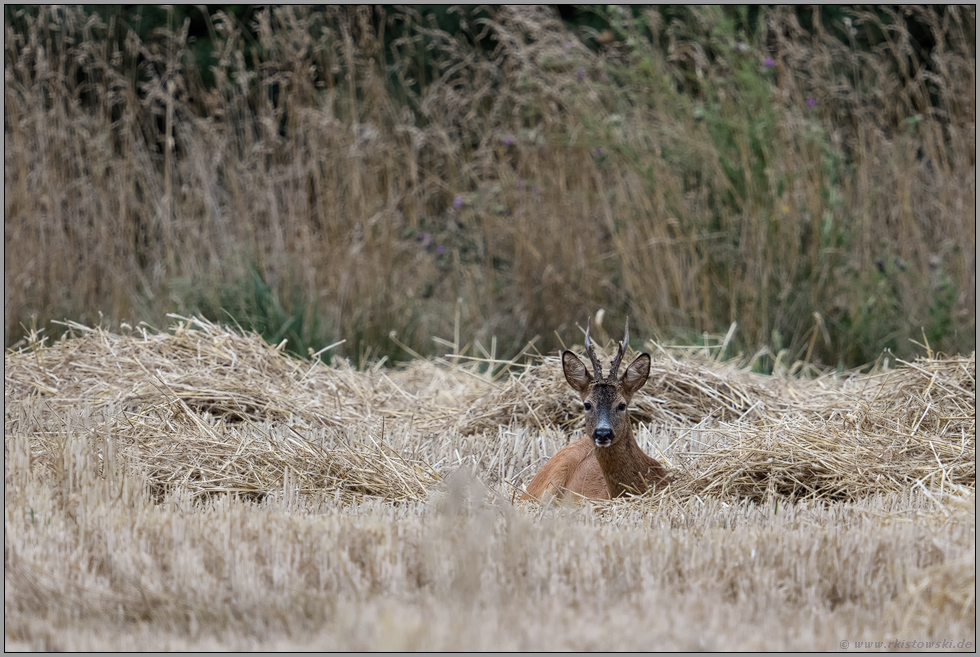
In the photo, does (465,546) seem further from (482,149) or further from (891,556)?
(482,149)

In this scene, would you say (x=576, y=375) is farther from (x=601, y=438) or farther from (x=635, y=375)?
(x=601, y=438)

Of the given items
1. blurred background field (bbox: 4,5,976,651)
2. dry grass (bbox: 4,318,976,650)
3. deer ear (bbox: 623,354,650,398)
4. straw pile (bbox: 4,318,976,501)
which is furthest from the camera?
deer ear (bbox: 623,354,650,398)

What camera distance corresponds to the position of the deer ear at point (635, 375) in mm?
4207

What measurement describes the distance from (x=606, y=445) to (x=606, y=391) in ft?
0.82

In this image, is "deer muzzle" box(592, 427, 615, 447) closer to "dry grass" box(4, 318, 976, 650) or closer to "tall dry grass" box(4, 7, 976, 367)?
"dry grass" box(4, 318, 976, 650)

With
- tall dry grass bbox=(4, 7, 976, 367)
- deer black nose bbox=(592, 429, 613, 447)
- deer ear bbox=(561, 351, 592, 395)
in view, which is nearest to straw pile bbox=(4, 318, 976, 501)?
deer black nose bbox=(592, 429, 613, 447)

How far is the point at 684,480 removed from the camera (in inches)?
155

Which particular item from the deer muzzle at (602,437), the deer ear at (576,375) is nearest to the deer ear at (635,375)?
the deer ear at (576,375)

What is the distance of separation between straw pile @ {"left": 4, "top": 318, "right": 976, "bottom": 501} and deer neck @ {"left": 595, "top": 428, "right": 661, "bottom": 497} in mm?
142

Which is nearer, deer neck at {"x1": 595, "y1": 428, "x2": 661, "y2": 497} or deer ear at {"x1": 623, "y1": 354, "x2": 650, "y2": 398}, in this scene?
deer neck at {"x1": 595, "y1": 428, "x2": 661, "y2": 497}

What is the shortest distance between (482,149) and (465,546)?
5882 millimetres

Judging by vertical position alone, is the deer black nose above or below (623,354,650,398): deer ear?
below

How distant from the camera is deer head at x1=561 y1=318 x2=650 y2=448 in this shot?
4.01m

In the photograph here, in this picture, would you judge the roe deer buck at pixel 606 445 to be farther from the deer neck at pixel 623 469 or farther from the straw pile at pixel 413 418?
the straw pile at pixel 413 418
